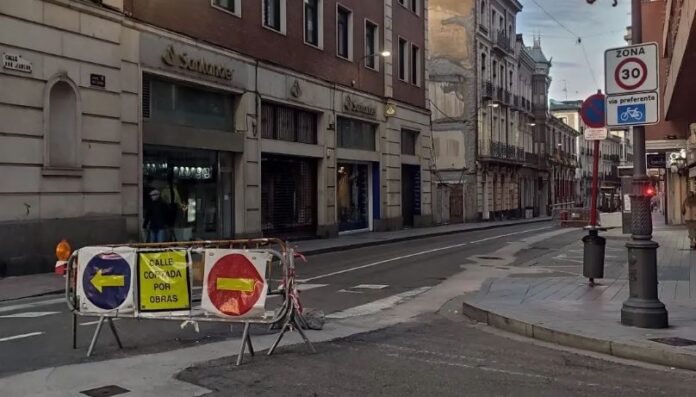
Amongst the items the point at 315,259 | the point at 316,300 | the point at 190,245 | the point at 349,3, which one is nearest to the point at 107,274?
the point at 190,245

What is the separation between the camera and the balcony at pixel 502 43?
5276 cm

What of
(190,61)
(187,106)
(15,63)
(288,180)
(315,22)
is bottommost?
(288,180)

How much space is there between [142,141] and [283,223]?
787 centimetres

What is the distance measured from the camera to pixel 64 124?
15.5 meters

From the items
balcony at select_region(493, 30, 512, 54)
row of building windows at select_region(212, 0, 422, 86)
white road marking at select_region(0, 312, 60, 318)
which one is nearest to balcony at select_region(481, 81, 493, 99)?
balcony at select_region(493, 30, 512, 54)

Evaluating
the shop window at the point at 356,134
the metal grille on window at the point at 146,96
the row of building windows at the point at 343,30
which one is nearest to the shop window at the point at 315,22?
the row of building windows at the point at 343,30

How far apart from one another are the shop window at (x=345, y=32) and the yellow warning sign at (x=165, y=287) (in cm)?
2215

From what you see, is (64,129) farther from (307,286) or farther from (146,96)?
(307,286)

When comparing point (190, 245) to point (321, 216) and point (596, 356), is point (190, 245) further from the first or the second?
point (321, 216)

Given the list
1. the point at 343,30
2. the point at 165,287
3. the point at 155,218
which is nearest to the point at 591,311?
the point at 165,287

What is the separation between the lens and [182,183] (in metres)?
19.7

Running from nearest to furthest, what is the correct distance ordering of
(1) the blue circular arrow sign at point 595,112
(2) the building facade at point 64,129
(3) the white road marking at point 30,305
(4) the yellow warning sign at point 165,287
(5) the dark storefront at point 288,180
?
1. (4) the yellow warning sign at point 165,287
2. (3) the white road marking at point 30,305
3. (1) the blue circular arrow sign at point 595,112
4. (2) the building facade at point 64,129
5. (5) the dark storefront at point 288,180

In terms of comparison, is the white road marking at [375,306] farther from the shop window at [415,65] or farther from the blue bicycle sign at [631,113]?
the shop window at [415,65]

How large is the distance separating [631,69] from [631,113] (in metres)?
0.55
